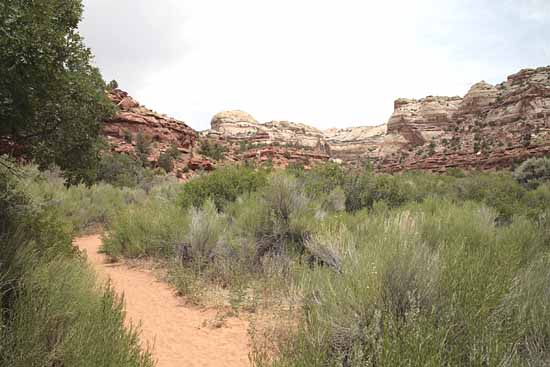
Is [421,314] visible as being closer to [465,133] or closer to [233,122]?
[465,133]

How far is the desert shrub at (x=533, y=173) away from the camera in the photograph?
15.7 meters

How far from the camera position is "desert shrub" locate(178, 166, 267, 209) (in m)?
9.41

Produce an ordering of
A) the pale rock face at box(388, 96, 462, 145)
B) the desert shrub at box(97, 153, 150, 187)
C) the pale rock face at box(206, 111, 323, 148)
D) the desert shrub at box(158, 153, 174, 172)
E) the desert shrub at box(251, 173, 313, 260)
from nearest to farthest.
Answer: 1. the desert shrub at box(251, 173, 313, 260)
2. the desert shrub at box(97, 153, 150, 187)
3. the desert shrub at box(158, 153, 174, 172)
4. the pale rock face at box(388, 96, 462, 145)
5. the pale rock face at box(206, 111, 323, 148)

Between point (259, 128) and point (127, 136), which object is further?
point (259, 128)

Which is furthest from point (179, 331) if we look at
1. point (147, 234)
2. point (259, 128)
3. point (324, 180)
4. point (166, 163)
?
point (259, 128)

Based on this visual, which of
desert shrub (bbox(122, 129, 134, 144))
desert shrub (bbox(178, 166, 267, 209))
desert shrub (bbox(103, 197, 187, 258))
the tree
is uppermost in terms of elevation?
desert shrub (bbox(122, 129, 134, 144))

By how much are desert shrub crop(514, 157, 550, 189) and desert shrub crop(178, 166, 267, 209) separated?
553 inches

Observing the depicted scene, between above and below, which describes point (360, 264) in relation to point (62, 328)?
above

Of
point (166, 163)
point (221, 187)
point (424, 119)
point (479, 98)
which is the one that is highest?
point (479, 98)

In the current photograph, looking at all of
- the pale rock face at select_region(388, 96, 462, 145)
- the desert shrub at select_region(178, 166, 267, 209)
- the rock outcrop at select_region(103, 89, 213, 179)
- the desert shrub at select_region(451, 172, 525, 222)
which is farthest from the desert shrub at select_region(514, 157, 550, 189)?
the pale rock face at select_region(388, 96, 462, 145)

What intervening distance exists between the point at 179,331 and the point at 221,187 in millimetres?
5851

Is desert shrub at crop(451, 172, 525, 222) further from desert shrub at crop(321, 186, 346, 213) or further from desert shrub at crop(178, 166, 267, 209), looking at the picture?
desert shrub at crop(178, 166, 267, 209)

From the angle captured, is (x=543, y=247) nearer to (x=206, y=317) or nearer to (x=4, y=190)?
(x=206, y=317)

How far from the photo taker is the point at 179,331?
14.1 feet
